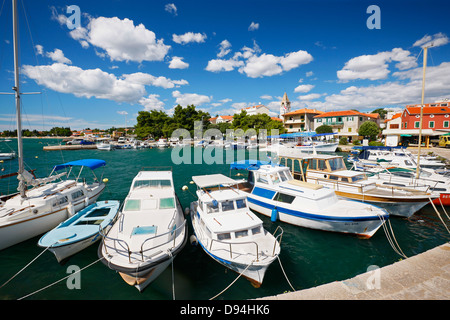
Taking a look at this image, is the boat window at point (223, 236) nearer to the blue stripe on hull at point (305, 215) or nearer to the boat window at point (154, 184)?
the boat window at point (154, 184)

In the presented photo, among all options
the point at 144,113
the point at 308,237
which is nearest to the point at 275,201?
the point at 308,237

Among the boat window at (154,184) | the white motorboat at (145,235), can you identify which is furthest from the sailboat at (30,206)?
the white motorboat at (145,235)

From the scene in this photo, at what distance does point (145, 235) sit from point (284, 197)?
9.08m

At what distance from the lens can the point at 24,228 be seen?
10750 mm

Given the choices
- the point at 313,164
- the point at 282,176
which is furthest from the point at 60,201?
the point at 313,164

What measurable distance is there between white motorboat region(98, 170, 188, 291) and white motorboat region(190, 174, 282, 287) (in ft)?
4.16

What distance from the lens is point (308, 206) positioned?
12.4 metres

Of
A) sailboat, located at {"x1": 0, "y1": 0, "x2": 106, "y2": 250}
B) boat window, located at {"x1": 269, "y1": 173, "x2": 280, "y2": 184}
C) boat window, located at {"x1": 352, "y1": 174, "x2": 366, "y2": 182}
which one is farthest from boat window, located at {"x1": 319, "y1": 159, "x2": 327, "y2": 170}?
sailboat, located at {"x1": 0, "y1": 0, "x2": 106, "y2": 250}

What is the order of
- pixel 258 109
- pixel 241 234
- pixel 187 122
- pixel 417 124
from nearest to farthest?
pixel 241 234 → pixel 417 124 → pixel 187 122 → pixel 258 109

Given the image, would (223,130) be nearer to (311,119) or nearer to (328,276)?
(311,119)

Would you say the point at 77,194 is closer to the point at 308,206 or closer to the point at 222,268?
the point at 222,268

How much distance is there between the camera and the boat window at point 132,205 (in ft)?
34.3

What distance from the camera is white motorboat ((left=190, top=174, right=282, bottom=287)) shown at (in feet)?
25.9
